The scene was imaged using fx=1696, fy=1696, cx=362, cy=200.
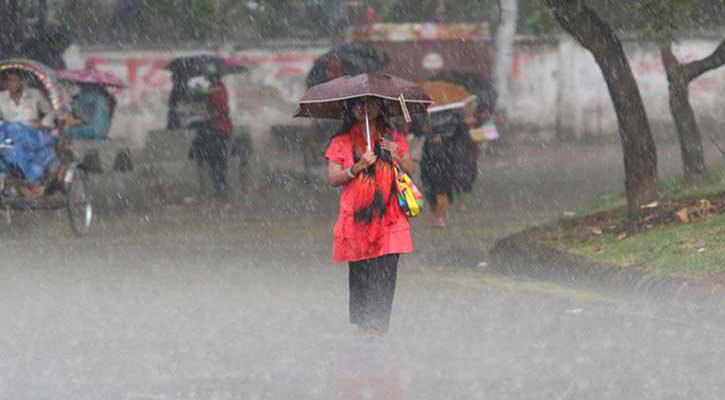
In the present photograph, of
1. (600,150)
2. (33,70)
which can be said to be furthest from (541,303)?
(600,150)

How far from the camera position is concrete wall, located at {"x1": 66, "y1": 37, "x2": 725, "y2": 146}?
3488cm

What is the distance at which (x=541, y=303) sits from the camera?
12.2 meters

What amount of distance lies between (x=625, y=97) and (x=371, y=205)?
21.0 feet

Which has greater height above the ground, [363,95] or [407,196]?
[363,95]

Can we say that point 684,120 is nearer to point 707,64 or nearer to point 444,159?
point 707,64

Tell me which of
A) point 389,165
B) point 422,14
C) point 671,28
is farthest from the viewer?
point 422,14

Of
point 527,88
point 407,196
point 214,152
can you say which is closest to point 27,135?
point 214,152

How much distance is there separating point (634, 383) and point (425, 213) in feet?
41.5

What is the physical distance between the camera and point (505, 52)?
34.1m

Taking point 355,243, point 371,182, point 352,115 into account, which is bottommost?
point 355,243

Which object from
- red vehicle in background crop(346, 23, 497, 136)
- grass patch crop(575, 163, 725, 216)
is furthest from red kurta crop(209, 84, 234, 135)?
red vehicle in background crop(346, 23, 497, 136)

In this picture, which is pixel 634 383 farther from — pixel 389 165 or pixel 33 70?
pixel 33 70

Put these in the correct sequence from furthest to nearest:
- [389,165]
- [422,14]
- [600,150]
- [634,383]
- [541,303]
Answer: [422,14] → [600,150] → [541,303] → [389,165] → [634,383]

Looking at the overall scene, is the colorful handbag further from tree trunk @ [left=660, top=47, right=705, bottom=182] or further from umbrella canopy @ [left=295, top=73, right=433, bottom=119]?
tree trunk @ [left=660, top=47, right=705, bottom=182]
